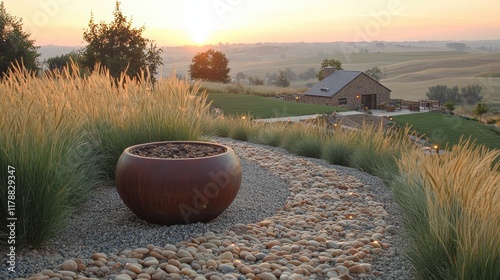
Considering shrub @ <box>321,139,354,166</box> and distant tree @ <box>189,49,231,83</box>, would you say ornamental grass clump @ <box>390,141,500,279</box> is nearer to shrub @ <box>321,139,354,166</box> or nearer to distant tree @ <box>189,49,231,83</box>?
shrub @ <box>321,139,354,166</box>

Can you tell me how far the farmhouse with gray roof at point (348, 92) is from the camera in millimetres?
38034

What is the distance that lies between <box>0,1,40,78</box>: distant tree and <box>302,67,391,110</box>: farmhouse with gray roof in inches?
898

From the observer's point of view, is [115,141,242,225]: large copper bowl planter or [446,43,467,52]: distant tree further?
[446,43,467,52]: distant tree

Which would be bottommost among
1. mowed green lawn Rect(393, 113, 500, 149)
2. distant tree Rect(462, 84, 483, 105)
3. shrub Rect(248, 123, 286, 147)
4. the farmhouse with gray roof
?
distant tree Rect(462, 84, 483, 105)

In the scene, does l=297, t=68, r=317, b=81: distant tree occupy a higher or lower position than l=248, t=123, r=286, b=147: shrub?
lower

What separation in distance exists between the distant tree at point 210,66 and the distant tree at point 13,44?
114 feet

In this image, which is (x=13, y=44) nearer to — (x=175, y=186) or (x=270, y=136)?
(x=270, y=136)

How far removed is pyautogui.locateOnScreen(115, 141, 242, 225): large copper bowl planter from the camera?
441cm

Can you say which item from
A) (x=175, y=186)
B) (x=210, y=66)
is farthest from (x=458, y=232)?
(x=210, y=66)

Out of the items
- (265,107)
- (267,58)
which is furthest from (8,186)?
(267,58)

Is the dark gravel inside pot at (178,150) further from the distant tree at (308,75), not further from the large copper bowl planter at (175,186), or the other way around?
the distant tree at (308,75)

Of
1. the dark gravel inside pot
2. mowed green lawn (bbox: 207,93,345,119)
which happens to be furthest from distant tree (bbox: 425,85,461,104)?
the dark gravel inside pot

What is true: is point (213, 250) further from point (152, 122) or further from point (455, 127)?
point (455, 127)

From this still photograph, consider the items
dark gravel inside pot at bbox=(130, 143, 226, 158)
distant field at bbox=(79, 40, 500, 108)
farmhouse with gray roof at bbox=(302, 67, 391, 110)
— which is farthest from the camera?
distant field at bbox=(79, 40, 500, 108)
